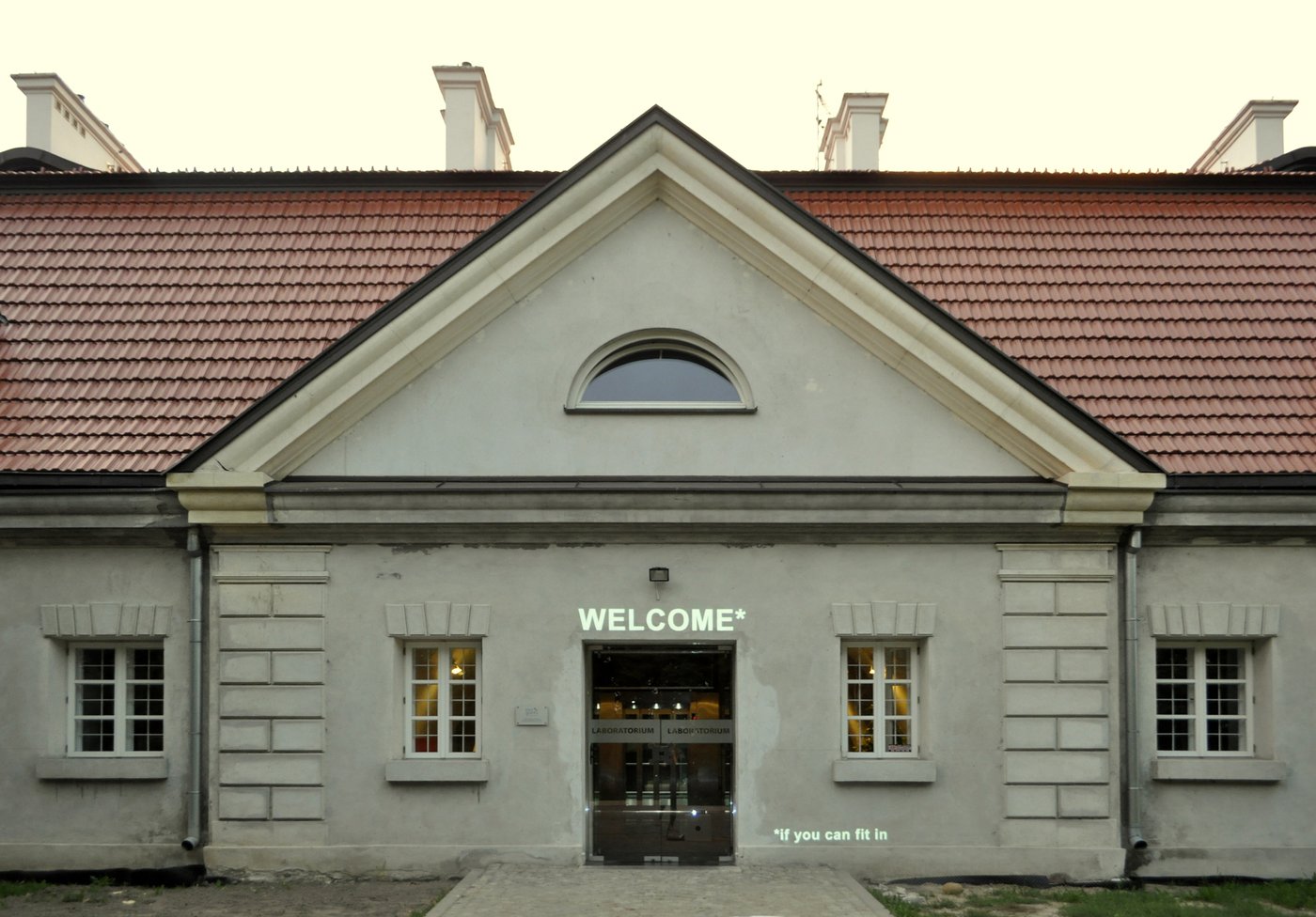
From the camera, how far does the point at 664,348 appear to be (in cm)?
1351

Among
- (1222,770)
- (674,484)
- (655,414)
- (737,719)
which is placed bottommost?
(1222,770)

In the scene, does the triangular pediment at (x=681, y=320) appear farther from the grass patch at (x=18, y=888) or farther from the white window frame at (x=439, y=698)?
the grass patch at (x=18, y=888)

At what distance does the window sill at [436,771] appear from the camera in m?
12.8

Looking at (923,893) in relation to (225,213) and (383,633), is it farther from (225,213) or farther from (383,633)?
(225,213)

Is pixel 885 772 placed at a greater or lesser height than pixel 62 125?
lesser

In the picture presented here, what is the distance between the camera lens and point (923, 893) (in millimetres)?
12352

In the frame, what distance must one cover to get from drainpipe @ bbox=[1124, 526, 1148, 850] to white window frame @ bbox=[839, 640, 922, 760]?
6.84ft

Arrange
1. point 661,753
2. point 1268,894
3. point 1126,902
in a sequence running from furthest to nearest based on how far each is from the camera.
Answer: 1. point 661,753
2. point 1268,894
3. point 1126,902

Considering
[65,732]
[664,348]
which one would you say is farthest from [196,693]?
[664,348]

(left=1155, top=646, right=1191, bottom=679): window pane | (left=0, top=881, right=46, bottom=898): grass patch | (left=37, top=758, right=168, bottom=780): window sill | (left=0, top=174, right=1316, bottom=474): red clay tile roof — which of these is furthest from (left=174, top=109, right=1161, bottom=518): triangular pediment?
(left=0, top=881, right=46, bottom=898): grass patch

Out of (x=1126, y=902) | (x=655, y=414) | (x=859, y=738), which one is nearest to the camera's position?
(x=1126, y=902)

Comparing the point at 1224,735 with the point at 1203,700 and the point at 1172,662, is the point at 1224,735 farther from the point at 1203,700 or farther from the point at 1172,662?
the point at 1172,662

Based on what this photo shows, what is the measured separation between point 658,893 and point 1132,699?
17.0 feet


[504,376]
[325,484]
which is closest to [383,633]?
[325,484]
